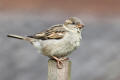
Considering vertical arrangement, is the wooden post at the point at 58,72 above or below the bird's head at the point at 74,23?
below

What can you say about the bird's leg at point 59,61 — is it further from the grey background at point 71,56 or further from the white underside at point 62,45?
the grey background at point 71,56

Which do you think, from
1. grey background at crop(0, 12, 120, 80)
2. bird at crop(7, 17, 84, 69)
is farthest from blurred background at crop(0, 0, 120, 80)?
bird at crop(7, 17, 84, 69)

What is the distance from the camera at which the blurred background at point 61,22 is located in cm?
962

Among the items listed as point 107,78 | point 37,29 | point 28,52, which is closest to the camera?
point 107,78

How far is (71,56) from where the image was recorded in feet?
33.3

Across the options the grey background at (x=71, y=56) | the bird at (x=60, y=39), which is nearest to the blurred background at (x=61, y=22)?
the grey background at (x=71, y=56)

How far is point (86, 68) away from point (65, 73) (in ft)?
14.3

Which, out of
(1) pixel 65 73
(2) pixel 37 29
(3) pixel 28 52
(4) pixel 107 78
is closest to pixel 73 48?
(1) pixel 65 73

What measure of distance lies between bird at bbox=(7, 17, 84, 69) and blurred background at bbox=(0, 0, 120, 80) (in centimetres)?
347

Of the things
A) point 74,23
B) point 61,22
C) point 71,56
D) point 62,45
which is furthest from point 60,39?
point 61,22

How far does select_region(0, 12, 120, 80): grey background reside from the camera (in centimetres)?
953

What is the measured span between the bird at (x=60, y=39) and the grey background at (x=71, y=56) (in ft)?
11.2

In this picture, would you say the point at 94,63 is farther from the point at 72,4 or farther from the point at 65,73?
the point at 65,73

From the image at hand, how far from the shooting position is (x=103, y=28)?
11734mm
